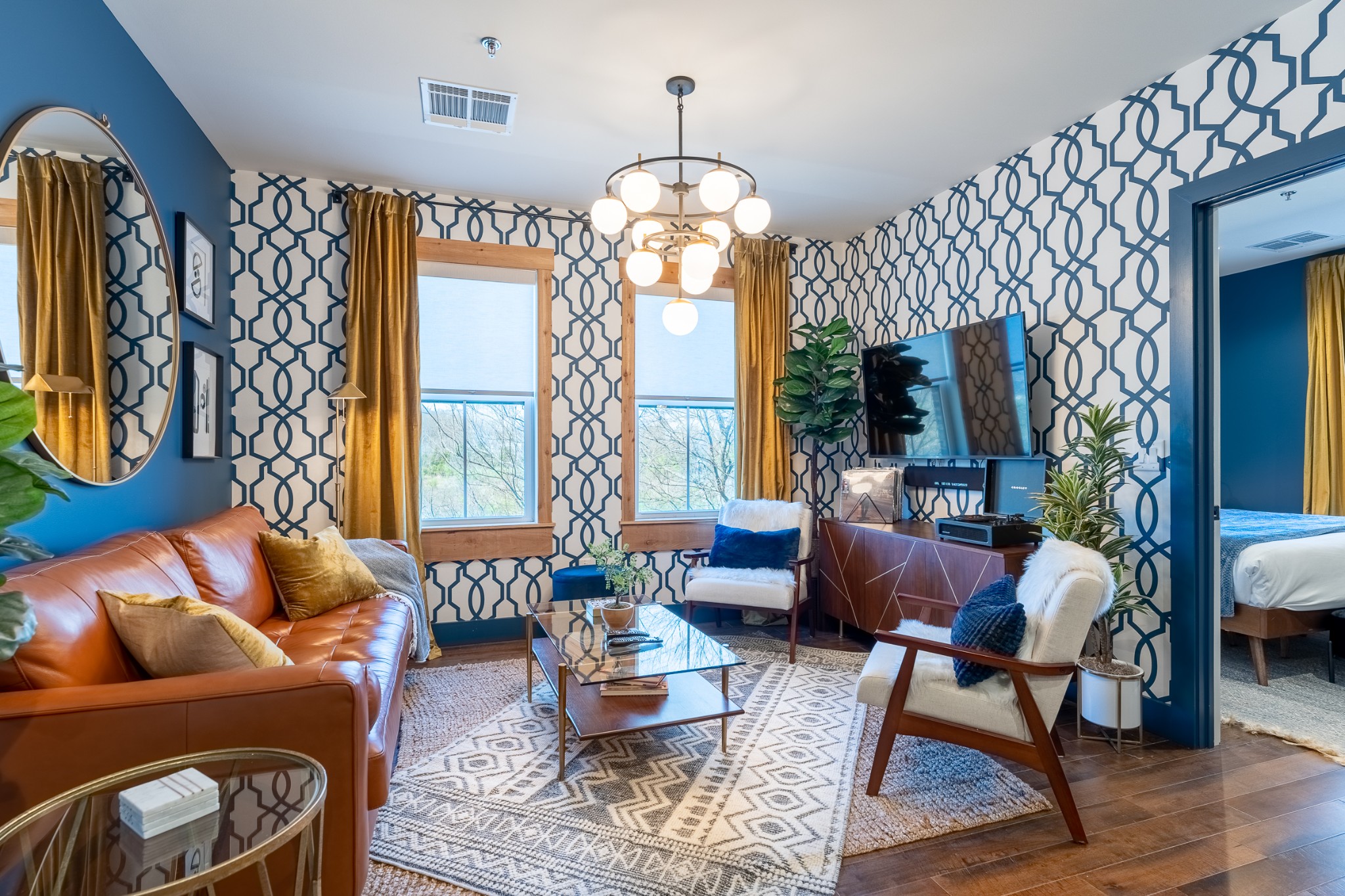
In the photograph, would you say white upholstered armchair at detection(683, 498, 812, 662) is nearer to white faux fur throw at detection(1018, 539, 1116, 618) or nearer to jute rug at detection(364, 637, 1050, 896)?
jute rug at detection(364, 637, 1050, 896)

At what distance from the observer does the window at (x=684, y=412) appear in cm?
486

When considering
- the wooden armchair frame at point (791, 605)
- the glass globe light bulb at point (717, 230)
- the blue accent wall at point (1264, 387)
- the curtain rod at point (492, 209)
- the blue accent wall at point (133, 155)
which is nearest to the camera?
the blue accent wall at point (133, 155)

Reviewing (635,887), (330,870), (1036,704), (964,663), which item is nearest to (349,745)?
(330,870)

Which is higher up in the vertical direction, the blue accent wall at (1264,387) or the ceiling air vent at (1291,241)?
the ceiling air vent at (1291,241)

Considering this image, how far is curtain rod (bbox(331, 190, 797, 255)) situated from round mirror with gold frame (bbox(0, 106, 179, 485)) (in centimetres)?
143

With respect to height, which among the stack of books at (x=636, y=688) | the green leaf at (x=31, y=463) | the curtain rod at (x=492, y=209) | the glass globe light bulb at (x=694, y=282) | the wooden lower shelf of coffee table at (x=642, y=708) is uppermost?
the curtain rod at (x=492, y=209)

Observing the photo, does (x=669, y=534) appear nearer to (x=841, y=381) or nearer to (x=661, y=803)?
(x=841, y=381)

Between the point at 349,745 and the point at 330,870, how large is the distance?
0.91 ft

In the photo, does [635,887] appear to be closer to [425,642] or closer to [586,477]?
[425,642]

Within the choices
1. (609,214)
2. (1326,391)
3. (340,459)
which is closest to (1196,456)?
(609,214)

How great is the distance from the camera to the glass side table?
1.07 metres

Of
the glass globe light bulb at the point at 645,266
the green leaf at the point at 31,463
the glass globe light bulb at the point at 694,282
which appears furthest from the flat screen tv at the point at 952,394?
the green leaf at the point at 31,463

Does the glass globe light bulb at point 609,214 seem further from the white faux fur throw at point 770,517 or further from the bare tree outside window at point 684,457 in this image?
the white faux fur throw at point 770,517

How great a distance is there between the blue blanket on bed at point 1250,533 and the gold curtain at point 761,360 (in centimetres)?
250
